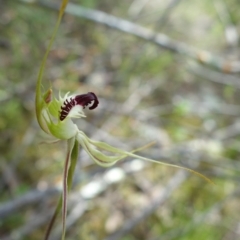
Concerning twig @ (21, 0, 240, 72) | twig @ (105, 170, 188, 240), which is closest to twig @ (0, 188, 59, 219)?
twig @ (105, 170, 188, 240)

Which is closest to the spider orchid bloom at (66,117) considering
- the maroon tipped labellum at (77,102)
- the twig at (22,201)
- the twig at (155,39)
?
the maroon tipped labellum at (77,102)

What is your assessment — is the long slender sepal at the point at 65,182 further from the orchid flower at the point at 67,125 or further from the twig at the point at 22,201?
the twig at the point at 22,201

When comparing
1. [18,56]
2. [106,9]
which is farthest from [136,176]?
[106,9]

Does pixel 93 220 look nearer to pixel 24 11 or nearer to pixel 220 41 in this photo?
pixel 24 11

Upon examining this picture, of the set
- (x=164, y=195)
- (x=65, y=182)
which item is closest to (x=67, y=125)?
(x=65, y=182)

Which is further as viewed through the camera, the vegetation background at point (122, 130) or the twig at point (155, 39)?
the vegetation background at point (122, 130)

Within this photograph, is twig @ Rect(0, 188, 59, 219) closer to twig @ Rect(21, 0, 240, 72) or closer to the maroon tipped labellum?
the maroon tipped labellum
